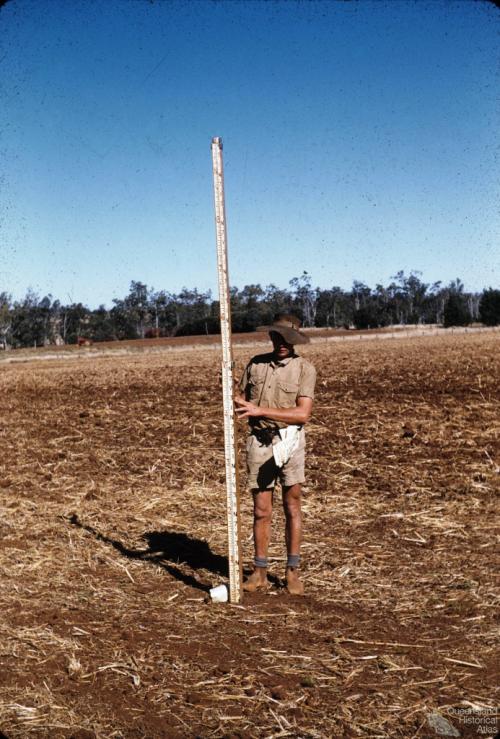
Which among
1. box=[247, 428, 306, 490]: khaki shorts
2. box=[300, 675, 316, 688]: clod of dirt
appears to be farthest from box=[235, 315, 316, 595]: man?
box=[300, 675, 316, 688]: clod of dirt

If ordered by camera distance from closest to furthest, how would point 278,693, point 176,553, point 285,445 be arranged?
point 278,693 < point 285,445 < point 176,553

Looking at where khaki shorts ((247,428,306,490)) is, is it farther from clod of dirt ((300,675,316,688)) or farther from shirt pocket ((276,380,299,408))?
clod of dirt ((300,675,316,688))

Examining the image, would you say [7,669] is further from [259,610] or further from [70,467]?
[70,467]

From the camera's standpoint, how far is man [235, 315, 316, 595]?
17.8 ft

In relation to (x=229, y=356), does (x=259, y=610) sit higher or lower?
lower

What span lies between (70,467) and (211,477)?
2390 millimetres

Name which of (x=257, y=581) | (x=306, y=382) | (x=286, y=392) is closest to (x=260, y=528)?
(x=257, y=581)

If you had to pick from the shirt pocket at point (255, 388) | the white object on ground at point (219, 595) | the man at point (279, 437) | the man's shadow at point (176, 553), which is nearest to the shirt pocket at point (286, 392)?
the man at point (279, 437)

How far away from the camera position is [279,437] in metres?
5.48

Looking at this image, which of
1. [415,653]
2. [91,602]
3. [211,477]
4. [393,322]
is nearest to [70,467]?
[211,477]

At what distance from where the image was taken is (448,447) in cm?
1057

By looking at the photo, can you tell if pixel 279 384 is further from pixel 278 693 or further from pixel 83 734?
pixel 83 734

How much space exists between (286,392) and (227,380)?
57 cm

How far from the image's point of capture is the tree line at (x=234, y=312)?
343 feet
